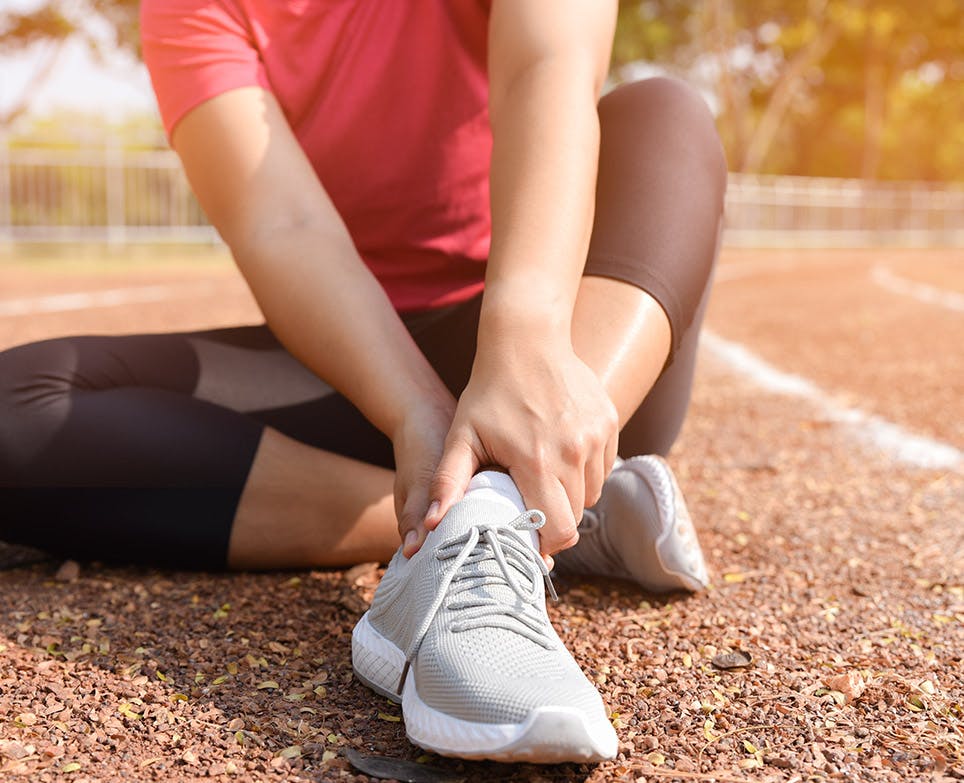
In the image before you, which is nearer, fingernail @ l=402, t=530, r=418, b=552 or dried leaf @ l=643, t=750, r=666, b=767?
dried leaf @ l=643, t=750, r=666, b=767

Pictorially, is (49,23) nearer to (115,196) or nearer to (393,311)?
(115,196)

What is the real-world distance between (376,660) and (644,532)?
500mm

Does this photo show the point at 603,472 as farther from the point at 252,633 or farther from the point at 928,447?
the point at 928,447

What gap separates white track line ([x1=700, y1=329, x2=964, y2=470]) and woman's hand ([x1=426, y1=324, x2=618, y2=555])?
1640 mm

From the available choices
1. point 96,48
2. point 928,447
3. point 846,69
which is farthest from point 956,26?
point 928,447

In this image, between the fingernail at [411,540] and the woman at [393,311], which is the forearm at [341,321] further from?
the fingernail at [411,540]

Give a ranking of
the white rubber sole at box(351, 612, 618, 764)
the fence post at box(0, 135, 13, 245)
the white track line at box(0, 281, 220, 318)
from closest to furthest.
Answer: the white rubber sole at box(351, 612, 618, 764) < the white track line at box(0, 281, 220, 318) < the fence post at box(0, 135, 13, 245)

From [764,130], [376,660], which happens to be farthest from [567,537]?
[764,130]

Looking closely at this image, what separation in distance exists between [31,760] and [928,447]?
238 centimetres

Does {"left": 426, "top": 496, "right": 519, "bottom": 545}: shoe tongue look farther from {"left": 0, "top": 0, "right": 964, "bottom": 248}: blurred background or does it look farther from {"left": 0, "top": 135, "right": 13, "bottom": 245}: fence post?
{"left": 0, "top": 135, "right": 13, "bottom": 245}: fence post

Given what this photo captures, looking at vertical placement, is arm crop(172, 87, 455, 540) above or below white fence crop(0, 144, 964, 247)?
above

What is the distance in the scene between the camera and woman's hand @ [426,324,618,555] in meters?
1.27

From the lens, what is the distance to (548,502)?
128 centimetres

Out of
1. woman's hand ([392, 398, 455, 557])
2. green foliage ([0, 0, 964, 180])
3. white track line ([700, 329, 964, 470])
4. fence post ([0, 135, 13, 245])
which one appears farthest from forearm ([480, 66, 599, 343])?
Answer: green foliage ([0, 0, 964, 180])
